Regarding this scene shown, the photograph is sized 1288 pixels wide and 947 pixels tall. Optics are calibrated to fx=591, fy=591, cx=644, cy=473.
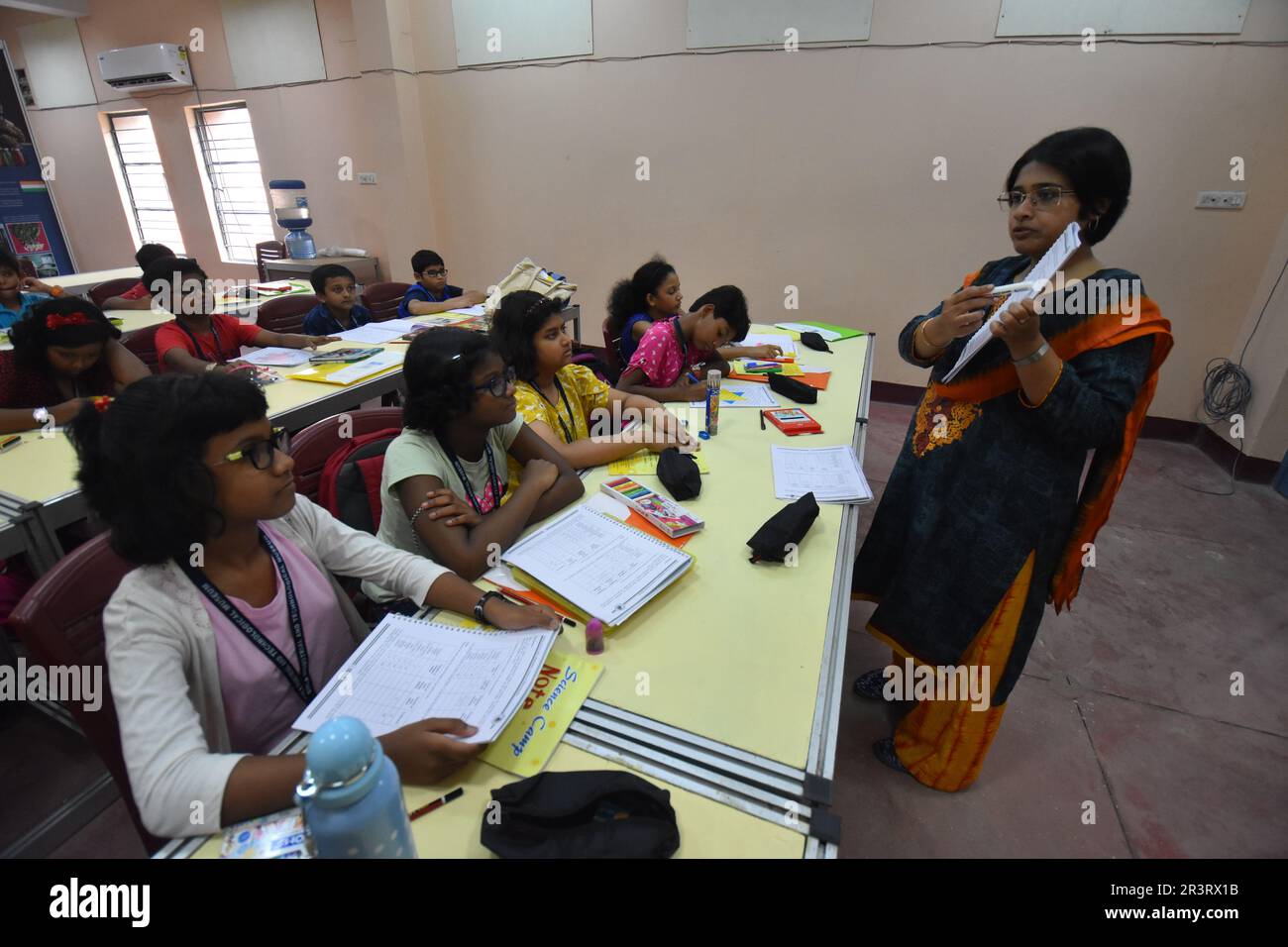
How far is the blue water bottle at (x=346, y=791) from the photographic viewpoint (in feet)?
1.60

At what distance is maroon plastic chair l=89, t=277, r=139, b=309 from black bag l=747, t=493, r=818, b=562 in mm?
5250

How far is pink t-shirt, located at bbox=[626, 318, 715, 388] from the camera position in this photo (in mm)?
2471

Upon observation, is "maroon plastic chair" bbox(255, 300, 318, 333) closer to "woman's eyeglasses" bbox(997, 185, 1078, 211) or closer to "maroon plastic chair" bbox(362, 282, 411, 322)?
"maroon plastic chair" bbox(362, 282, 411, 322)

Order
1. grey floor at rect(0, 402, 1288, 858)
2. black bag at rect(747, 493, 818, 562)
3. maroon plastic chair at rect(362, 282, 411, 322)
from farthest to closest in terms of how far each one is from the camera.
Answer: maroon plastic chair at rect(362, 282, 411, 322), grey floor at rect(0, 402, 1288, 858), black bag at rect(747, 493, 818, 562)

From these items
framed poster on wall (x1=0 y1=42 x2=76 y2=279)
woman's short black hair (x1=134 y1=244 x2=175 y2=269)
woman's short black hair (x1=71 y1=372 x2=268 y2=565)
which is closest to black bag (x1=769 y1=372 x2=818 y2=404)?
woman's short black hair (x1=71 y1=372 x2=268 y2=565)

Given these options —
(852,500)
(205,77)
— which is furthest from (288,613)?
(205,77)

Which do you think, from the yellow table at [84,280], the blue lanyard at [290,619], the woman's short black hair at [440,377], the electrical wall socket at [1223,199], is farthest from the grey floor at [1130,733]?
the yellow table at [84,280]

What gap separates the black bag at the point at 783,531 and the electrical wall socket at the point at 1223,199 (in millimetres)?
3823

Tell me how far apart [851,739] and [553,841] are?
4.57ft

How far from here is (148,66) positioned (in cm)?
589

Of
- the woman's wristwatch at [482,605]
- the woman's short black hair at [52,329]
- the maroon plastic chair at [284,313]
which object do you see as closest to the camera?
the woman's wristwatch at [482,605]

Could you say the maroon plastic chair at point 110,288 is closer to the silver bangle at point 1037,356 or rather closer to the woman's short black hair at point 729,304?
the woman's short black hair at point 729,304

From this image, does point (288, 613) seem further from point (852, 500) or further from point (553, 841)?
point (852, 500)

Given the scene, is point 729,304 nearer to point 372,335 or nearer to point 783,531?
point 783,531
